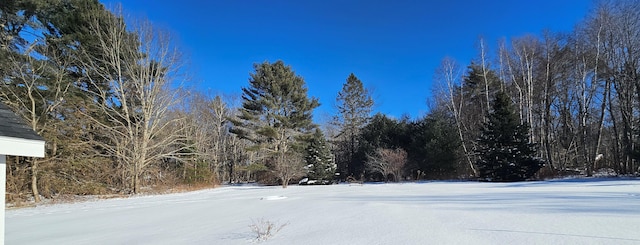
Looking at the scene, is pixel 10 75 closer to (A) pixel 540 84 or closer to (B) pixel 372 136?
(B) pixel 372 136

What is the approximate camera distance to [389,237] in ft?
10.4

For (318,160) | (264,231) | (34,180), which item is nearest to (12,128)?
(264,231)

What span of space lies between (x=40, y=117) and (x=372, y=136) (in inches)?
768

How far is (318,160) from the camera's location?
21.4m

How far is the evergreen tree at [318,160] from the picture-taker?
21203 mm

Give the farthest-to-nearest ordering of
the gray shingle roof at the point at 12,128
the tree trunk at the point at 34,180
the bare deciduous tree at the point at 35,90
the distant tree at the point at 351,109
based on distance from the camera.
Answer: the distant tree at the point at 351,109 < the bare deciduous tree at the point at 35,90 < the tree trunk at the point at 34,180 < the gray shingle roof at the point at 12,128

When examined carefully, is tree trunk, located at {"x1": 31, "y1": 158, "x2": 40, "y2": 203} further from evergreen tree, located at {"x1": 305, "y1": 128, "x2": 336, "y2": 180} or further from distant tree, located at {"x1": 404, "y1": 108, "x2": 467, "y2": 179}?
distant tree, located at {"x1": 404, "y1": 108, "x2": 467, "y2": 179}

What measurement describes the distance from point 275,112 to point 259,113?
127 centimetres

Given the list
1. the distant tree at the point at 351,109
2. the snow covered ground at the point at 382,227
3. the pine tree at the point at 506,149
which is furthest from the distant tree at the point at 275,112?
the snow covered ground at the point at 382,227

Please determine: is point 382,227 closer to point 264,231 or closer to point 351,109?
point 264,231

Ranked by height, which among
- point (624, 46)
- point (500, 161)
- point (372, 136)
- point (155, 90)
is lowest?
point (500, 161)

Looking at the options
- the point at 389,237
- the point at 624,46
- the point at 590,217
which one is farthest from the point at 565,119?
the point at 389,237

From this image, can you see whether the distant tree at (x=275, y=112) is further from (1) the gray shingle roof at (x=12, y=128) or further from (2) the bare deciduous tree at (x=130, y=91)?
(1) the gray shingle roof at (x=12, y=128)

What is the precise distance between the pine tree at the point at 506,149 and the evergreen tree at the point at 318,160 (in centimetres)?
982
